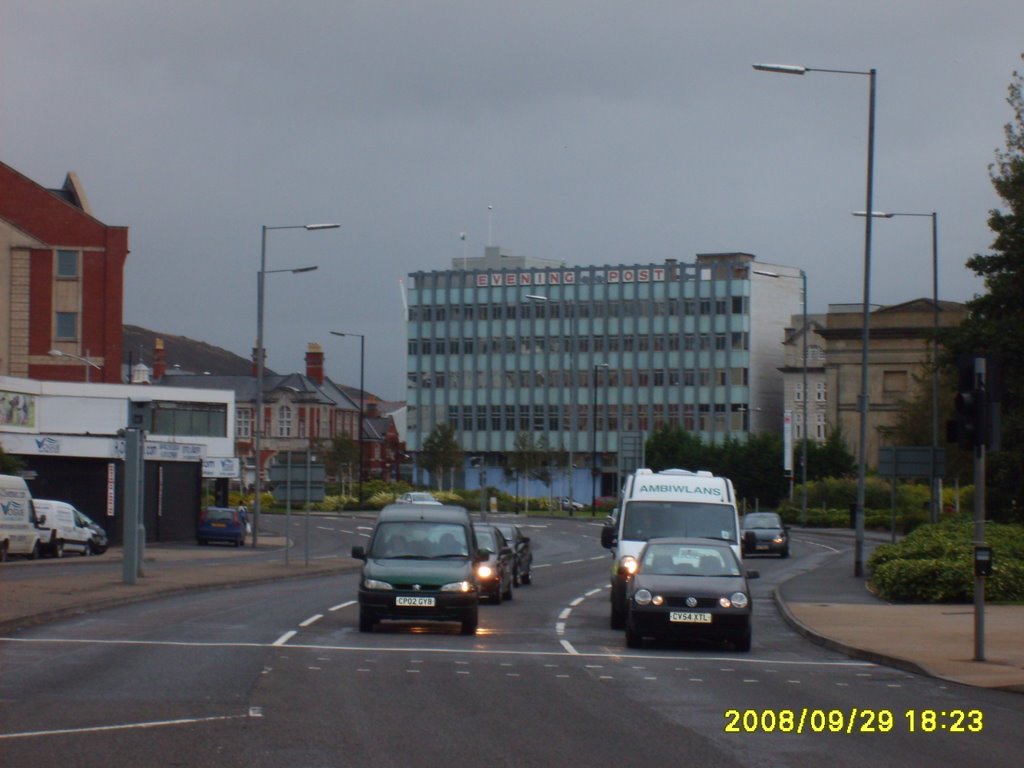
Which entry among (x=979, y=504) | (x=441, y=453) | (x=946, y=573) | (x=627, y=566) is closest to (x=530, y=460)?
(x=441, y=453)

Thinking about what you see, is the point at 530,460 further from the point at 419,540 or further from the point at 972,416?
the point at 972,416

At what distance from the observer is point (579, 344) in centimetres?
13238

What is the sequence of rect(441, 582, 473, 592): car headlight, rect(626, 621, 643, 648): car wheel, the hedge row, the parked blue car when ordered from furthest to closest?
the parked blue car < the hedge row < rect(441, 582, 473, 592): car headlight < rect(626, 621, 643, 648): car wheel

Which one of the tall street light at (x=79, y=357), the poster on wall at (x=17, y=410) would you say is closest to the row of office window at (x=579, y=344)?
the tall street light at (x=79, y=357)

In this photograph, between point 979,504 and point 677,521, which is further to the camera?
point 677,521

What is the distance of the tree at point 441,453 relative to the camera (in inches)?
4380

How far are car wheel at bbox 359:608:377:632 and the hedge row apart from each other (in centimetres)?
1136

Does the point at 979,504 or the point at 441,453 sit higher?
the point at 979,504

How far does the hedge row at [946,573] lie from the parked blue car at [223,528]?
119 feet

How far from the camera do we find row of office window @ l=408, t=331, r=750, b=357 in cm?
12788

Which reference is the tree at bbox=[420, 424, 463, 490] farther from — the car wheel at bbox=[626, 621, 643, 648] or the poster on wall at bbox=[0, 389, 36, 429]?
the car wheel at bbox=[626, 621, 643, 648]

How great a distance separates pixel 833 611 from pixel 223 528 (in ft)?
130

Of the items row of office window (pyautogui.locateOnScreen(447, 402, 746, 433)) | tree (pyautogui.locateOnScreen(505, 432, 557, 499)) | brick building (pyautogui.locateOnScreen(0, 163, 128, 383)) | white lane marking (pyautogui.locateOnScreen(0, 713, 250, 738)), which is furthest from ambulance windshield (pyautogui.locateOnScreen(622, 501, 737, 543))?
row of office window (pyautogui.locateOnScreen(447, 402, 746, 433))

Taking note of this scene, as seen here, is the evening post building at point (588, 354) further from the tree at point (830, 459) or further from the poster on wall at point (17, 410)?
the poster on wall at point (17, 410)
